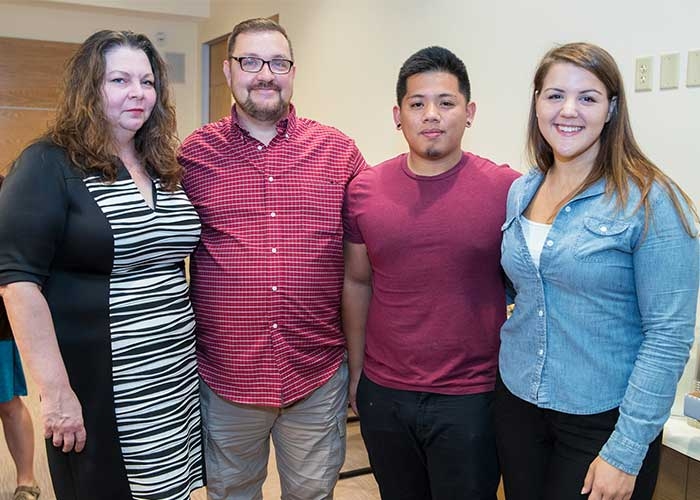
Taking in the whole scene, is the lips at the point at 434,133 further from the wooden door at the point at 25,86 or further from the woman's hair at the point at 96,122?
the wooden door at the point at 25,86

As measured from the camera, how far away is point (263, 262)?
176 cm

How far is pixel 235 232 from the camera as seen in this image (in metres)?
1.78

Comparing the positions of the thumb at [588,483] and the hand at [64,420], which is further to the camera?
the hand at [64,420]

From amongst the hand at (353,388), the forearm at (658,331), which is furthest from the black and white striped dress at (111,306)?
the forearm at (658,331)

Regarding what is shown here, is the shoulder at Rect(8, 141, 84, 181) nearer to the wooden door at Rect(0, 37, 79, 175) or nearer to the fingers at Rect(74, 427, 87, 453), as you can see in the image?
the fingers at Rect(74, 427, 87, 453)

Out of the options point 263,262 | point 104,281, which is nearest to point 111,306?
point 104,281

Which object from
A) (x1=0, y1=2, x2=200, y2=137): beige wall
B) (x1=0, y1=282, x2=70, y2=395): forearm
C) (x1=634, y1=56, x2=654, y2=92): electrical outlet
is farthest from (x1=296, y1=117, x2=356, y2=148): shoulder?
(x1=0, y1=2, x2=200, y2=137): beige wall

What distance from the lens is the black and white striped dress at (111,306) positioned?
1467 mm

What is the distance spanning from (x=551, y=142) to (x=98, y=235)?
1.03m

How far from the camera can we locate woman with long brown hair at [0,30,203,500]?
1.46 metres

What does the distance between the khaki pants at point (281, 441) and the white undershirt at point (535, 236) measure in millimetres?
755

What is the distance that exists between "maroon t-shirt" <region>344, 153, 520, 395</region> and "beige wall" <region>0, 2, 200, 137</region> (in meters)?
4.75

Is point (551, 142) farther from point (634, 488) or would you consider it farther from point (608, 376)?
point (634, 488)

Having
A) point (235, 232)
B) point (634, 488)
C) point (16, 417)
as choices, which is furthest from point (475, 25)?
point (16, 417)
